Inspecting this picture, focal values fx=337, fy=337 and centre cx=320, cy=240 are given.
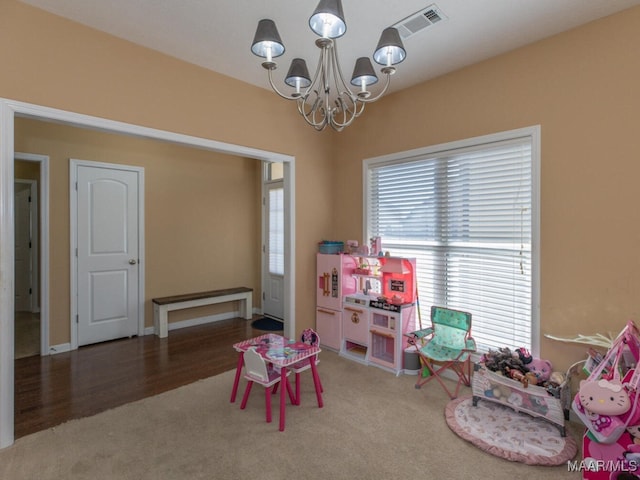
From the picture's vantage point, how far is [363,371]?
331cm

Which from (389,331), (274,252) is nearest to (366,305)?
(389,331)

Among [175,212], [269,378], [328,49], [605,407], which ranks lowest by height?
[269,378]

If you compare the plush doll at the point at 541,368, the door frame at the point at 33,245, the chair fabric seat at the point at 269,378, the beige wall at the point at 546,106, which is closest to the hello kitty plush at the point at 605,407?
the plush doll at the point at 541,368

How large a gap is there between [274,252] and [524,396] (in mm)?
Answer: 3802

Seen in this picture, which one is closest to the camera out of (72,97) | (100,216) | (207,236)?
(72,97)

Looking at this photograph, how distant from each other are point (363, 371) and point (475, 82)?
9.44 feet

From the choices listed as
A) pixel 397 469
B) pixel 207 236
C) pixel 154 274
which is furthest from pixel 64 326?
pixel 397 469

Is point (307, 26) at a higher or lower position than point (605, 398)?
higher

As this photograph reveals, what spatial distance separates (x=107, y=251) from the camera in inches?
165

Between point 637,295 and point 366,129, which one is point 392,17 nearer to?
point 366,129

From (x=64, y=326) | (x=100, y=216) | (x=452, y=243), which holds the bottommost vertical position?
(x=64, y=326)

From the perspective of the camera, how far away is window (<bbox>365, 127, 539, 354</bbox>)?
9.00 ft

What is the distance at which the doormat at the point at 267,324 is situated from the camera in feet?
15.8

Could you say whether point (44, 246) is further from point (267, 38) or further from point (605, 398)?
point (605, 398)
